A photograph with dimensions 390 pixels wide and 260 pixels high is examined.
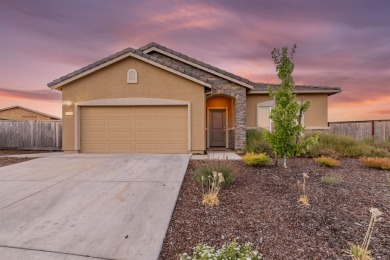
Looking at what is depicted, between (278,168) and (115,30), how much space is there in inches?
435

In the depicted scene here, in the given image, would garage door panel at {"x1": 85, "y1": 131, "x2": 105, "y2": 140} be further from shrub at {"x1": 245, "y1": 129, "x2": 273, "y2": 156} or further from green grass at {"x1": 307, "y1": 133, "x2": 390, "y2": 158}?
green grass at {"x1": 307, "y1": 133, "x2": 390, "y2": 158}

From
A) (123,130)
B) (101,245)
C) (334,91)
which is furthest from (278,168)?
(334,91)

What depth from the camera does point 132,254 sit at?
368cm

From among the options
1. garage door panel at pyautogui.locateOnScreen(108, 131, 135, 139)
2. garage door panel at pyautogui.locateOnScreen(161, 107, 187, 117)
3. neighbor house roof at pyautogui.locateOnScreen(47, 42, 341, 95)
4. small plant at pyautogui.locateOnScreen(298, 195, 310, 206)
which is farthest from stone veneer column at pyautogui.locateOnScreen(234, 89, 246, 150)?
small plant at pyautogui.locateOnScreen(298, 195, 310, 206)

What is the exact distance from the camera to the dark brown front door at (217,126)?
17719 mm

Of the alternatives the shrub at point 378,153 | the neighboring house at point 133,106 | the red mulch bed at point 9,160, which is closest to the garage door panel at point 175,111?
the neighboring house at point 133,106

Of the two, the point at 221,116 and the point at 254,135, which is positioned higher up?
the point at 221,116

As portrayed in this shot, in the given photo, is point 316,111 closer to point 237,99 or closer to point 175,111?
point 237,99

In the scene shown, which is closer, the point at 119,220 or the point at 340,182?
the point at 119,220

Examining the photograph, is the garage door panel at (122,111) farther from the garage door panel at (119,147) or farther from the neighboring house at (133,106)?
the garage door panel at (119,147)

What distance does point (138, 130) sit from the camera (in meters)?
12.8

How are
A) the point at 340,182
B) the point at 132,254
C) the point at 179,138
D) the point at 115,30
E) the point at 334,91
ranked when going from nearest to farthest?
1. the point at 132,254
2. the point at 340,182
3. the point at 179,138
4. the point at 115,30
5. the point at 334,91

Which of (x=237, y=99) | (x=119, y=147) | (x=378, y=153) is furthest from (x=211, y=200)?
(x=378, y=153)

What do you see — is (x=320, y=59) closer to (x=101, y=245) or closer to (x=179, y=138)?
(x=179, y=138)
